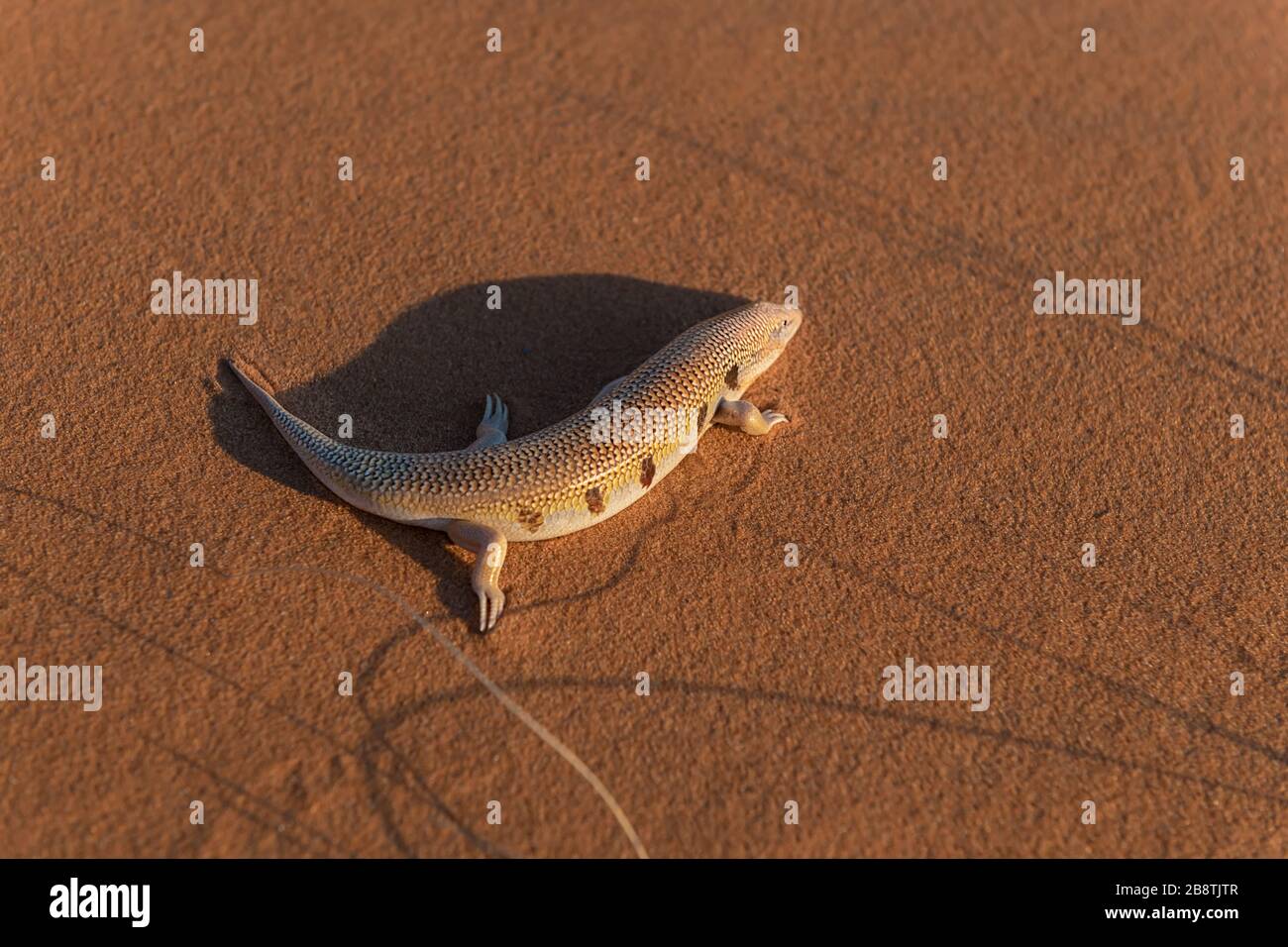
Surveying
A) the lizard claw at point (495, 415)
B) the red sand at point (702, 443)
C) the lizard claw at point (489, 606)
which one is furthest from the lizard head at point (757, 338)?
the lizard claw at point (489, 606)

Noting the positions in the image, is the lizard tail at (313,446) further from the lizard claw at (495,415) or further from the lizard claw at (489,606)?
the lizard claw at (489,606)

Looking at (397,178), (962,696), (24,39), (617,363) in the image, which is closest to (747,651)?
(962,696)

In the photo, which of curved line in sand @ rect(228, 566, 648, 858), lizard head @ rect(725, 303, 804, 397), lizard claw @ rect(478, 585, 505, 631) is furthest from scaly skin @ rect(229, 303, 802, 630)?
curved line in sand @ rect(228, 566, 648, 858)

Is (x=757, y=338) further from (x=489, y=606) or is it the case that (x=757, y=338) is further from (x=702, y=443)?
(x=489, y=606)

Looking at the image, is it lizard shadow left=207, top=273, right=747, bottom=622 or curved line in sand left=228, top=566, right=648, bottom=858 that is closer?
curved line in sand left=228, top=566, right=648, bottom=858

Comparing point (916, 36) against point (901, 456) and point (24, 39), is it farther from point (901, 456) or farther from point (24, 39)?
point (24, 39)

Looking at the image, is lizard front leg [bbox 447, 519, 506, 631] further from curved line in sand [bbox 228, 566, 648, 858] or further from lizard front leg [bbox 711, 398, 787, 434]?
lizard front leg [bbox 711, 398, 787, 434]

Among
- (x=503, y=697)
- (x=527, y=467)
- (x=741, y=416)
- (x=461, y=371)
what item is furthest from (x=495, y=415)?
(x=503, y=697)

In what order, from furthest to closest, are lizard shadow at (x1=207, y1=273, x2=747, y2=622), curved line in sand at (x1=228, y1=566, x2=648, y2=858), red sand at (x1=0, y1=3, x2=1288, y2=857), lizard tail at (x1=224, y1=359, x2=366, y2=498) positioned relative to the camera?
1. lizard shadow at (x1=207, y1=273, x2=747, y2=622)
2. lizard tail at (x1=224, y1=359, x2=366, y2=498)
3. red sand at (x1=0, y1=3, x2=1288, y2=857)
4. curved line in sand at (x1=228, y1=566, x2=648, y2=858)
